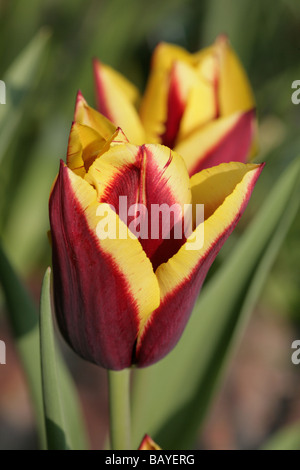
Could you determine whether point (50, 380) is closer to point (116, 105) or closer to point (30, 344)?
point (30, 344)

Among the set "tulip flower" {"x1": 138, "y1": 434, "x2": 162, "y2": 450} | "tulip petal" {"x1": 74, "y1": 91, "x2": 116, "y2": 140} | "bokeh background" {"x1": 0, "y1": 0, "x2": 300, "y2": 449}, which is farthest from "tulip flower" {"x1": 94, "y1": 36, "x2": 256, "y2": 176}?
"bokeh background" {"x1": 0, "y1": 0, "x2": 300, "y2": 449}

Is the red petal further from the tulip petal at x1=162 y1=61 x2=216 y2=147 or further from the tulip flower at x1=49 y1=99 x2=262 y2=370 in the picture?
the tulip petal at x1=162 y1=61 x2=216 y2=147

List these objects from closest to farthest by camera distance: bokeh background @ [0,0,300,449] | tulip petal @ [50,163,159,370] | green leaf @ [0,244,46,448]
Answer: tulip petal @ [50,163,159,370]
green leaf @ [0,244,46,448]
bokeh background @ [0,0,300,449]

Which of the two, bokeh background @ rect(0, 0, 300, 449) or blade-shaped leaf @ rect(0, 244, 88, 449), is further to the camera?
bokeh background @ rect(0, 0, 300, 449)

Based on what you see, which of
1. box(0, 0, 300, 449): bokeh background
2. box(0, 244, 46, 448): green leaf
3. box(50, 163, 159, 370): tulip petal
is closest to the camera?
box(50, 163, 159, 370): tulip petal

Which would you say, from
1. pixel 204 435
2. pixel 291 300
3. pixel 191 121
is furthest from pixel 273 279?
pixel 191 121

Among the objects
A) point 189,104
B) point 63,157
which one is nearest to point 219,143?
point 189,104

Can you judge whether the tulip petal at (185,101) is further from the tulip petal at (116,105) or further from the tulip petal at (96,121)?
the tulip petal at (96,121)
